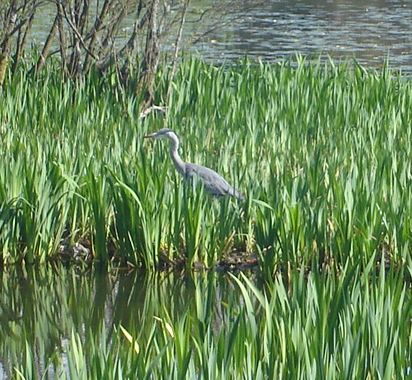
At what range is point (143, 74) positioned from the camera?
424 inches

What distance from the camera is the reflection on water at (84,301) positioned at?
589cm

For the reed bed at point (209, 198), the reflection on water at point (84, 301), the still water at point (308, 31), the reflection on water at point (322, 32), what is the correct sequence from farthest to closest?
the reflection on water at point (322, 32)
the still water at point (308, 31)
the reed bed at point (209, 198)
the reflection on water at point (84, 301)

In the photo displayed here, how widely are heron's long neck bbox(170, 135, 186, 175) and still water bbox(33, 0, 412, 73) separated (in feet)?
23.9

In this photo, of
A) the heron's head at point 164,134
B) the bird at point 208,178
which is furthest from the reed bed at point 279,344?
the heron's head at point 164,134

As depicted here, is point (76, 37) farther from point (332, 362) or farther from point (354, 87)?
point (332, 362)

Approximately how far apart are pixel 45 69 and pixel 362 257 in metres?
5.84

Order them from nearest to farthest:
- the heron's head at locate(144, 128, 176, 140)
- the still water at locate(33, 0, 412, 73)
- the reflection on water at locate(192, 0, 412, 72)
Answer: the heron's head at locate(144, 128, 176, 140)
the still water at locate(33, 0, 412, 73)
the reflection on water at locate(192, 0, 412, 72)

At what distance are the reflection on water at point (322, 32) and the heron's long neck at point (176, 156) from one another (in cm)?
744

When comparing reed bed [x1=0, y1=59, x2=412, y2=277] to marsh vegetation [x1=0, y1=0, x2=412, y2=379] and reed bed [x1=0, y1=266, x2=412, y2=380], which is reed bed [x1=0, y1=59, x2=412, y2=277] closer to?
marsh vegetation [x1=0, y1=0, x2=412, y2=379]

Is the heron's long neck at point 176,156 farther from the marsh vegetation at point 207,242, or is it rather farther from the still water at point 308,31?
the still water at point 308,31

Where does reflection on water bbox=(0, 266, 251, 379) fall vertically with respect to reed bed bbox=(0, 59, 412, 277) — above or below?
below

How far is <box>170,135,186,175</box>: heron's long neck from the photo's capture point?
784 centimetres

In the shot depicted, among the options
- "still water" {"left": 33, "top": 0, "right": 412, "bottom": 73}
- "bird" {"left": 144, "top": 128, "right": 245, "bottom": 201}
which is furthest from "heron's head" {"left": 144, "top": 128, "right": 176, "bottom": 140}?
"still water" {"left": 33, "top": 0, "right": 412, "bottom": 73}

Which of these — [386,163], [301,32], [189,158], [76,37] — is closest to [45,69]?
[76,37]
